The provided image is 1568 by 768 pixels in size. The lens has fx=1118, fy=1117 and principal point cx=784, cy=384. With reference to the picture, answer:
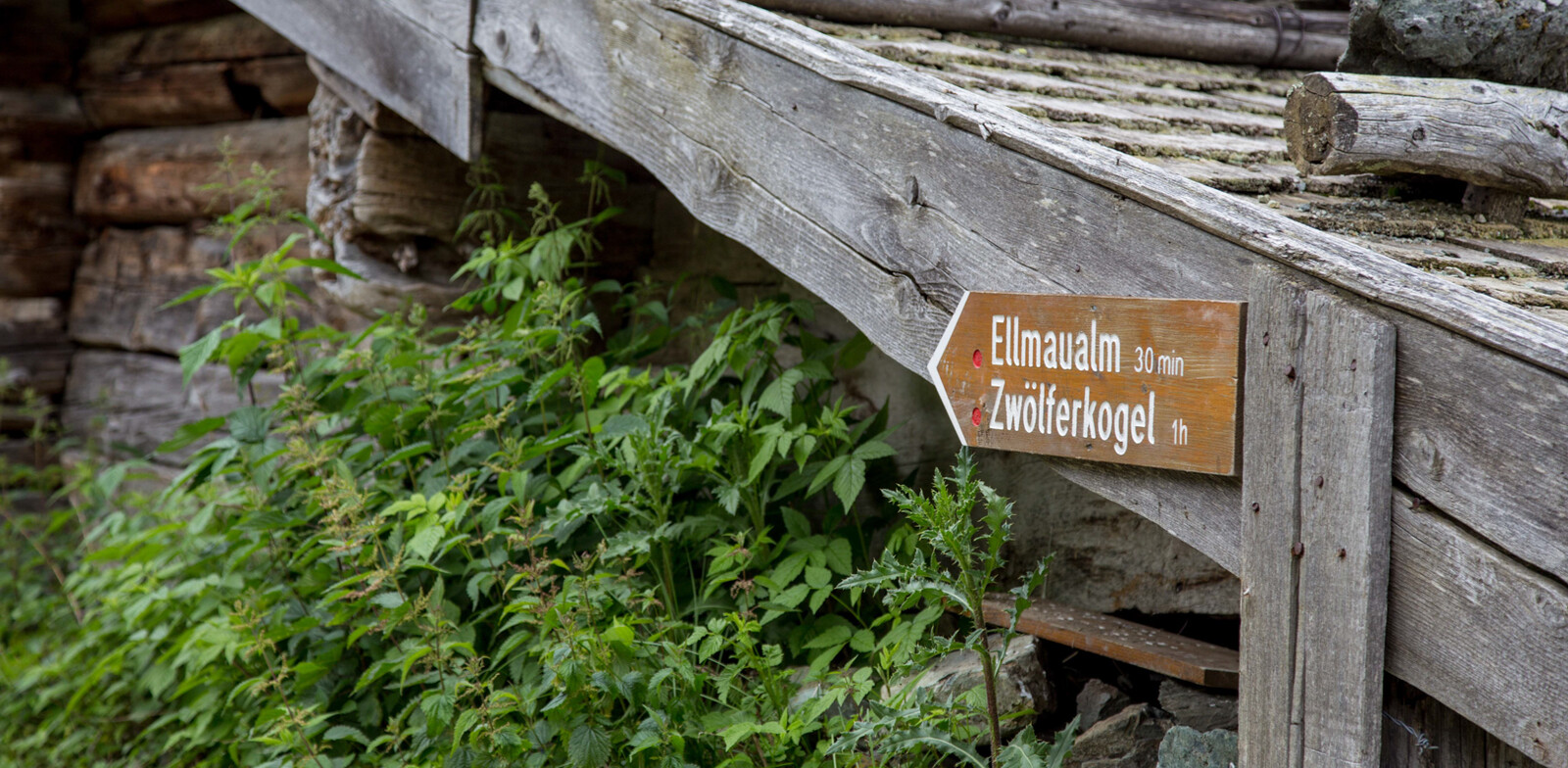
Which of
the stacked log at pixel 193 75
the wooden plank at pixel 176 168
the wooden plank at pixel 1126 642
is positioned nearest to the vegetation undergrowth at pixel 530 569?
the wooden plank at pixel 1126 642

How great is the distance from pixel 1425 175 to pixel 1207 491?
2.76 feet

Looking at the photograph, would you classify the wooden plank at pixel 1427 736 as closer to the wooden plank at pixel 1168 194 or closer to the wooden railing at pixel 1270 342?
the wooden railing at pixel 1270 342

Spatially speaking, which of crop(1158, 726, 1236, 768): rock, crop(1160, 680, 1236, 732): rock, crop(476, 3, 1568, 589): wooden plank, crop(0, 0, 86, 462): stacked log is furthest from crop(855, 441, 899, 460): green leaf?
crop(0, 0, 86, 462): stacked log

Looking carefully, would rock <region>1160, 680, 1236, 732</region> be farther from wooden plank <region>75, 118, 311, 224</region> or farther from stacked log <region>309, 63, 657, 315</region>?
wooden plank <region>75, 118, 311, 224</region>

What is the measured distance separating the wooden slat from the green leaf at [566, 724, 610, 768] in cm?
102

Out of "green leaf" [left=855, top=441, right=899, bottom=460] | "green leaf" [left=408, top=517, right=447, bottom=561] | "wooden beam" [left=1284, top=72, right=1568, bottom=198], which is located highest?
"wooden beam" [left=1284, top=72, right=1568, bottom=198]

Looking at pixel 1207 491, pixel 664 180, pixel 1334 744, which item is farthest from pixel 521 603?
pixel 1334 744

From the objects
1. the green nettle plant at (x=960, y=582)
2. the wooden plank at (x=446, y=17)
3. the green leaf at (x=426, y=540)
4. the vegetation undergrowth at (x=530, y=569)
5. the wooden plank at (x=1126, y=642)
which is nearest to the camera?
the green nettle plant at (x=960, y=582)

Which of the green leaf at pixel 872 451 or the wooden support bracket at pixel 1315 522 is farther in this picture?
the green leaf at pixel 872 451

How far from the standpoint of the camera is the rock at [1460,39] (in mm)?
2125

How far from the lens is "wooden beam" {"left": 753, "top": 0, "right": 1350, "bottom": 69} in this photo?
2992 mm

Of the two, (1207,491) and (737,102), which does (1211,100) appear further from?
(1207,491)

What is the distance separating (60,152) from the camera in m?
5.57

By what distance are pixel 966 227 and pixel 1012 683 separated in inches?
39.3
